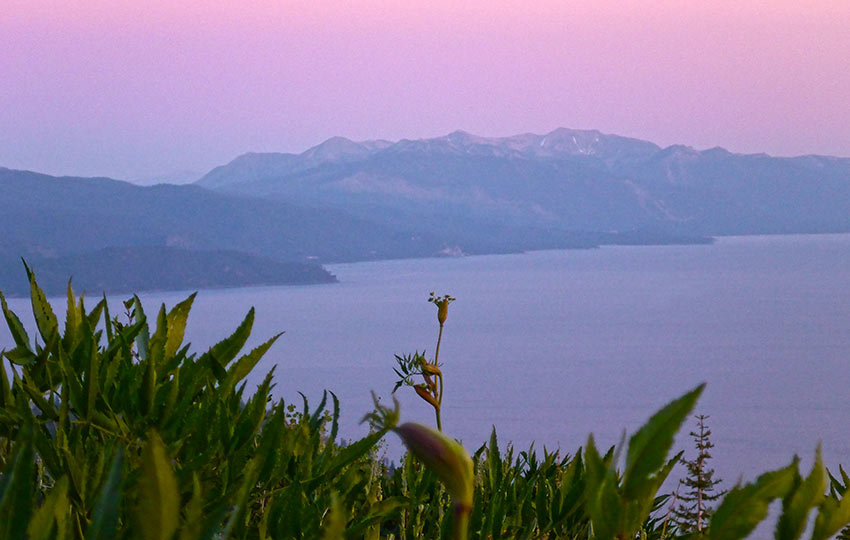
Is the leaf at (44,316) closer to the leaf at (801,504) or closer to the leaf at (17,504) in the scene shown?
the leaf at (17,504)

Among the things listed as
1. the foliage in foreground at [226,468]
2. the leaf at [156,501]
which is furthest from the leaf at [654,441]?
the leaf at [156,501]

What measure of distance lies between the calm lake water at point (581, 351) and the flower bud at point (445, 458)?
150 feet

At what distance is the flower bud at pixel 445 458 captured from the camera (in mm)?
707

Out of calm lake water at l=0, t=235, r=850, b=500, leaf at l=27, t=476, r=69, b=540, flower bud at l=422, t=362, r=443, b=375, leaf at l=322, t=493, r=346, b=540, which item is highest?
leaf at l=322, t=493, r=346, b=540

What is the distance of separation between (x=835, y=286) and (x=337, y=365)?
11078 cm

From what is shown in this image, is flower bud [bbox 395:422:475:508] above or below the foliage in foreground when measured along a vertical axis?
above

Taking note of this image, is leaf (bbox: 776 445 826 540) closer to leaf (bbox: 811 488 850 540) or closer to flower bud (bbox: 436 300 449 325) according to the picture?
leaf (bbox: 811 488 850 540)

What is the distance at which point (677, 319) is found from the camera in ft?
452

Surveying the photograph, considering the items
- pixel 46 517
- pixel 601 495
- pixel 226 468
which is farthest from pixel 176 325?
pixel 601 495

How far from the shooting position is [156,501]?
0.53m

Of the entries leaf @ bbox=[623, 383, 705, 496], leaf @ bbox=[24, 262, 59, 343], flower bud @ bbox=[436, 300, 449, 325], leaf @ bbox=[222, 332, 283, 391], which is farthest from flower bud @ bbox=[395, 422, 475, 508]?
flower bud @ bbox=[436, 300, 449, 325]

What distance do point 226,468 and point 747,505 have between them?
1098 mm

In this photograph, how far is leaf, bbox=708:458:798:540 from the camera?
67 centimetres

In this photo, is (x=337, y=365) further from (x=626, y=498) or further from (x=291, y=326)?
(x=626, y=498)
